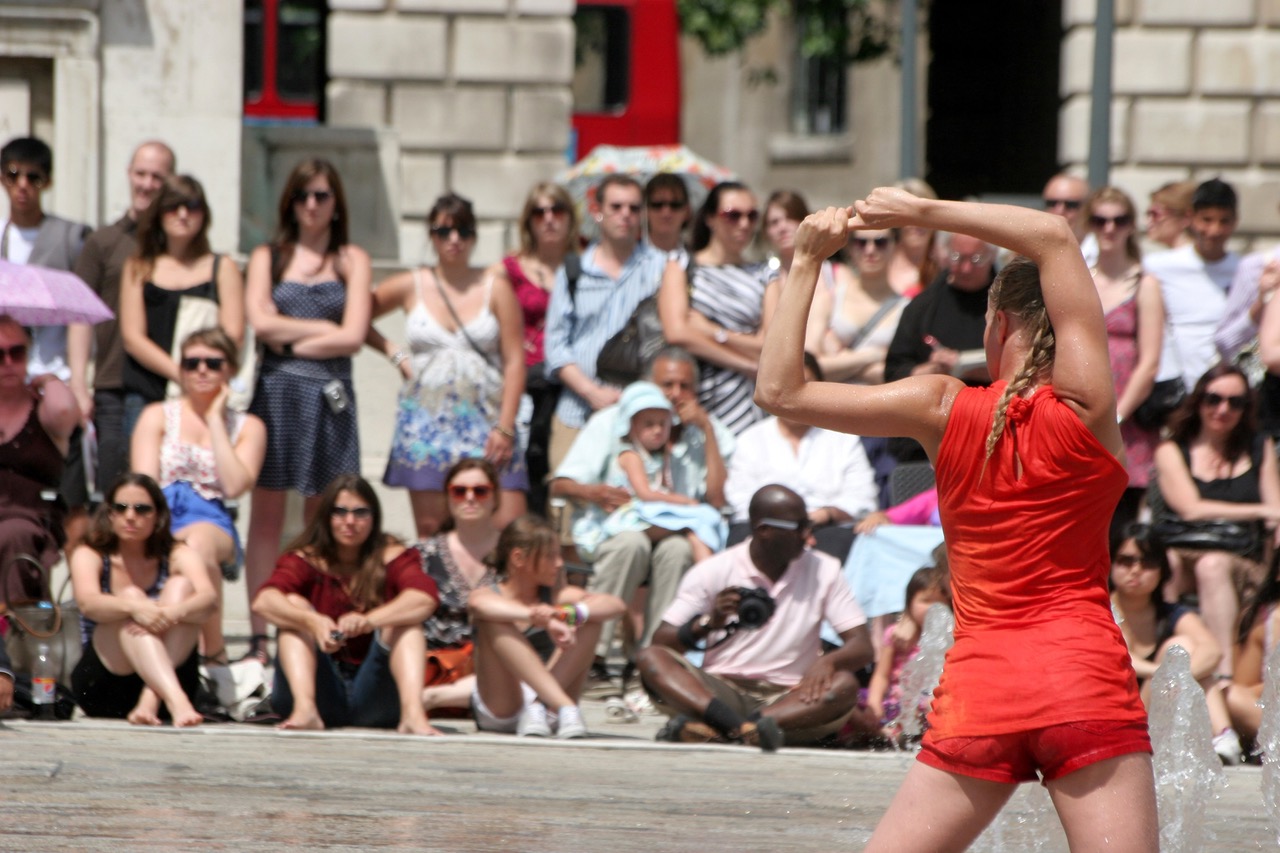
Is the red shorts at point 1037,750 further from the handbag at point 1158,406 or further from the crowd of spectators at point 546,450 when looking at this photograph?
the handbag at point 1158,406

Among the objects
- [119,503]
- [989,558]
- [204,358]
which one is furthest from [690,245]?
[989,558]

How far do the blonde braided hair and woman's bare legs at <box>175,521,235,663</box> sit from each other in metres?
5.23

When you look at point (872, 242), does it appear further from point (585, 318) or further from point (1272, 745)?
point (1272, 745)

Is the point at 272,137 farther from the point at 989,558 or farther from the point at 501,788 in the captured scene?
the point at 989,558

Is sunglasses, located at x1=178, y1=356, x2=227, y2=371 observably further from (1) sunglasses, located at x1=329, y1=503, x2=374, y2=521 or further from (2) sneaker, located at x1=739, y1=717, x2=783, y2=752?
(2) sneaker, located at x1=739, y1=717, x2=783, y2=752

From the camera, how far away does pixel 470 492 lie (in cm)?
908

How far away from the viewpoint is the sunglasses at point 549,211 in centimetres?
1076

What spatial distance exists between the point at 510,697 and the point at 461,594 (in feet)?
2.19

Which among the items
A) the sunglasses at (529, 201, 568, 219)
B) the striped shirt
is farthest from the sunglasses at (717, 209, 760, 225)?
the sunglasses at (529, 201, 568, 219)

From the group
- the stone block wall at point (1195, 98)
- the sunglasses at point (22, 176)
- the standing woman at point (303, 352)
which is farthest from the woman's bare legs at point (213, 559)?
the stone block wall at point (1195, 98)

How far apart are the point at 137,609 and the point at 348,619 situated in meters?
0.90

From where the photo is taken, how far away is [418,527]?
32.5ft

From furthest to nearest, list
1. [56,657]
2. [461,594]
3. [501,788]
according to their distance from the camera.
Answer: [461,594] < [56,657] < [501,788]

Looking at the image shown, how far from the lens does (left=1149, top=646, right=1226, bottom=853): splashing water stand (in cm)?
607
